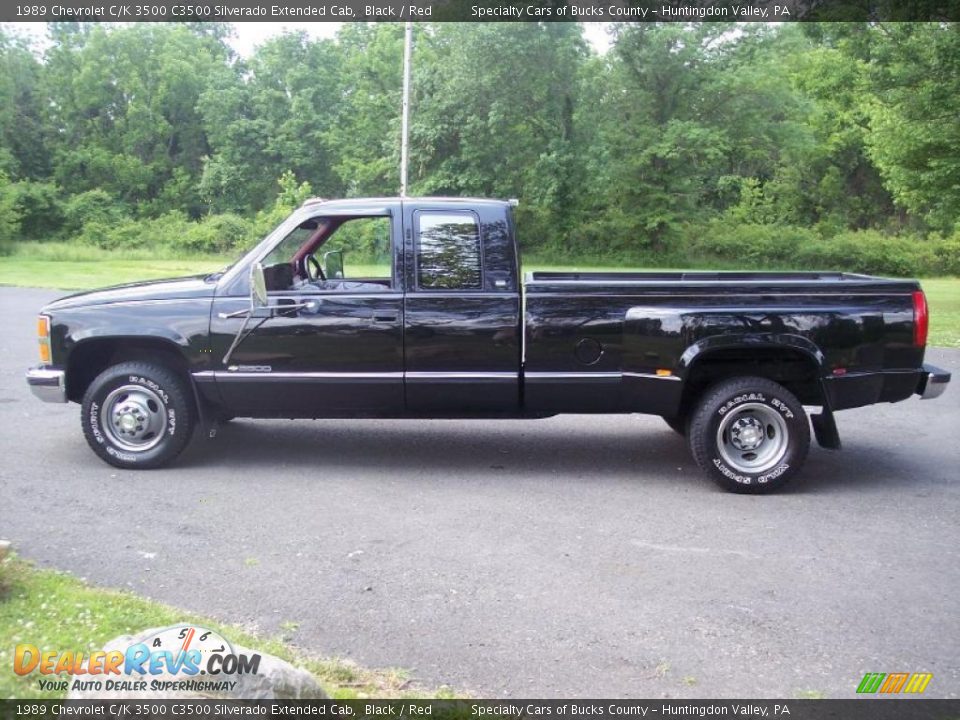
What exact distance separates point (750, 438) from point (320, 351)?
3135mm

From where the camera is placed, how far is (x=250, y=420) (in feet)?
27.5

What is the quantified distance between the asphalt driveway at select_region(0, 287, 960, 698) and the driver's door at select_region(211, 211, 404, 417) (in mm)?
611

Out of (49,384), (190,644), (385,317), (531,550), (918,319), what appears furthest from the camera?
(49,384)

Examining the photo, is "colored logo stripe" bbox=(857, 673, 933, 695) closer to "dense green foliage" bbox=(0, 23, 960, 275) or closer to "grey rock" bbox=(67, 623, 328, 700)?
"grey rock" bbox=(67, 623, 328, 700)

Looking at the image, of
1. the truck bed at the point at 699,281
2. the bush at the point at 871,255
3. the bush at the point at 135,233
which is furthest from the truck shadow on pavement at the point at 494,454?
the bush at the point at 135,233

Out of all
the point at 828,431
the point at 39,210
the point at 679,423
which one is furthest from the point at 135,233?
the point at 828,431

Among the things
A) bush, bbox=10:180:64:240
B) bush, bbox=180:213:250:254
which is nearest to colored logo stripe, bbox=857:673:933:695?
bush, bbox=180:213:250:254

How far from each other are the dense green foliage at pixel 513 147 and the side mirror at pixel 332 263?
31401 mm

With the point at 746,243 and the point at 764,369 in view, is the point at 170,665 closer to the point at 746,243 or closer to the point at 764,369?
the point at 764,369

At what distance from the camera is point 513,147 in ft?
151

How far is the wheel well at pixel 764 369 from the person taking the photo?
644cm

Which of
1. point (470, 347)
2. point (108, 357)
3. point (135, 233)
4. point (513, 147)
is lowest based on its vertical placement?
point (108, 357)

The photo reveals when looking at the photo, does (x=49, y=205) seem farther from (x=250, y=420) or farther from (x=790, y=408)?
(x=790, y=408)

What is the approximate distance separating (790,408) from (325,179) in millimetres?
48199
